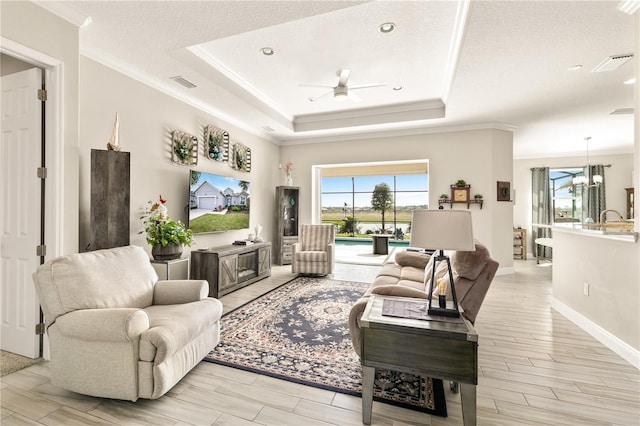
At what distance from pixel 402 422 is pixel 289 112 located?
5.27 m

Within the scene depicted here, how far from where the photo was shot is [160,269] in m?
3.21

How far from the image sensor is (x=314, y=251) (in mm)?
5465

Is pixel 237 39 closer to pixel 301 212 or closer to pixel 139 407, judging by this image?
pixel 139 407

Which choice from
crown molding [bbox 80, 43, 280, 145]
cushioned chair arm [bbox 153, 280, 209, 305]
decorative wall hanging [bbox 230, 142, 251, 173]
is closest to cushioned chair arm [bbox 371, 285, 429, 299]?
cushioned chair arm [bbox 153, 280, 209, 305]

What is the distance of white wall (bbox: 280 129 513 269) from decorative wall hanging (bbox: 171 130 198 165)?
3.41 meters

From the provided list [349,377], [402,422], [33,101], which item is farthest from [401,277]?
[33,101]

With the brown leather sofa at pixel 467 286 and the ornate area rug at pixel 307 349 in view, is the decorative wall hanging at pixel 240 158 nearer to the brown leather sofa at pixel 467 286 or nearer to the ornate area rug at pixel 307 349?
the ornate area rug at pixel 307 349

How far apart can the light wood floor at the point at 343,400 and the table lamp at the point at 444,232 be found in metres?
0.75

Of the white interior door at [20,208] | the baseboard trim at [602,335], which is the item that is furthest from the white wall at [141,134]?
the baseboard trim at [602,335]

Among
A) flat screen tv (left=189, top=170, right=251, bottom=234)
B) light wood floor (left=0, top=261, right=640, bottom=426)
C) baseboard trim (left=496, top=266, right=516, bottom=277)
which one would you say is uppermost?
flat screen tv (left=189, top=170, right=251, bottom=234)

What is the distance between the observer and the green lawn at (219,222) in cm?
436

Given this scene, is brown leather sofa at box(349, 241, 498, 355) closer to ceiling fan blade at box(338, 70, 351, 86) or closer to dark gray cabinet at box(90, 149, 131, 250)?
dark gray cabinet at box(90, 149, 131, 250)

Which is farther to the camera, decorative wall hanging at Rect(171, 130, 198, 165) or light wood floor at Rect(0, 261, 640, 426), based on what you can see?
decorative wall hanging at Rect(171, 130, 198, 165)

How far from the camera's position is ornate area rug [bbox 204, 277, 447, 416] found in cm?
198
